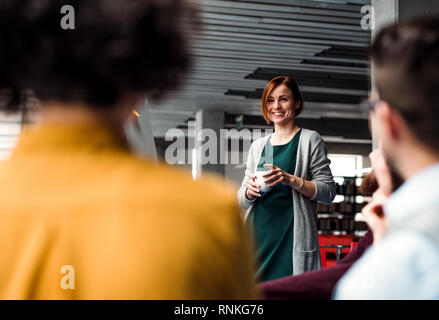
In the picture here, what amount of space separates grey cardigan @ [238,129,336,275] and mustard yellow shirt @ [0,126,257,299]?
5.94 ft

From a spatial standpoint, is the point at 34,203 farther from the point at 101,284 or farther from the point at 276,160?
the point at 276,160

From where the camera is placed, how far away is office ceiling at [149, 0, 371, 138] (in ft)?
23.9

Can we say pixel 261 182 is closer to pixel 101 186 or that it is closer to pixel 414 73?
pixel 414 73

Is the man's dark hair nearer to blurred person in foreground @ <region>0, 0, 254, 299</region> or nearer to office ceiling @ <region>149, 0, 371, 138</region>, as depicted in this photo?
blurred person in foreground @ <region>0, 0, 254, 299</region>

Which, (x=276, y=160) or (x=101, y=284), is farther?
(x=276, y=160)

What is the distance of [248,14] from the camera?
738 cm

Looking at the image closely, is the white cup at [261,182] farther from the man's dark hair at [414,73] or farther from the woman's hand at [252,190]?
the man's dark hair at [414,73]

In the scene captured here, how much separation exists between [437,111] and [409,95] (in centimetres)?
5

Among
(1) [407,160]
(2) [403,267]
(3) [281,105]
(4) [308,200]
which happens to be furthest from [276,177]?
(2) [403,267]

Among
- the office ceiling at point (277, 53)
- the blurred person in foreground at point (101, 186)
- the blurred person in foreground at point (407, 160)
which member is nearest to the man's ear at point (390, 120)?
the blurred person in foreground at point (407, 160)

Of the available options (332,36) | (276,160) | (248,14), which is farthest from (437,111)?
(332,36)

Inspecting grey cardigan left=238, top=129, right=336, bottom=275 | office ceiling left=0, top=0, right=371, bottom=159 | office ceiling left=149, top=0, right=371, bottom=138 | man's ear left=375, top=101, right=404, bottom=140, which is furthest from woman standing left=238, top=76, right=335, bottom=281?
office ceiling left=149, top=0, right=371, bottom=138

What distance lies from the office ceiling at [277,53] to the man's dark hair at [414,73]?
12.9 ft

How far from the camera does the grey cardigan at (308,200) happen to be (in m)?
2.38
